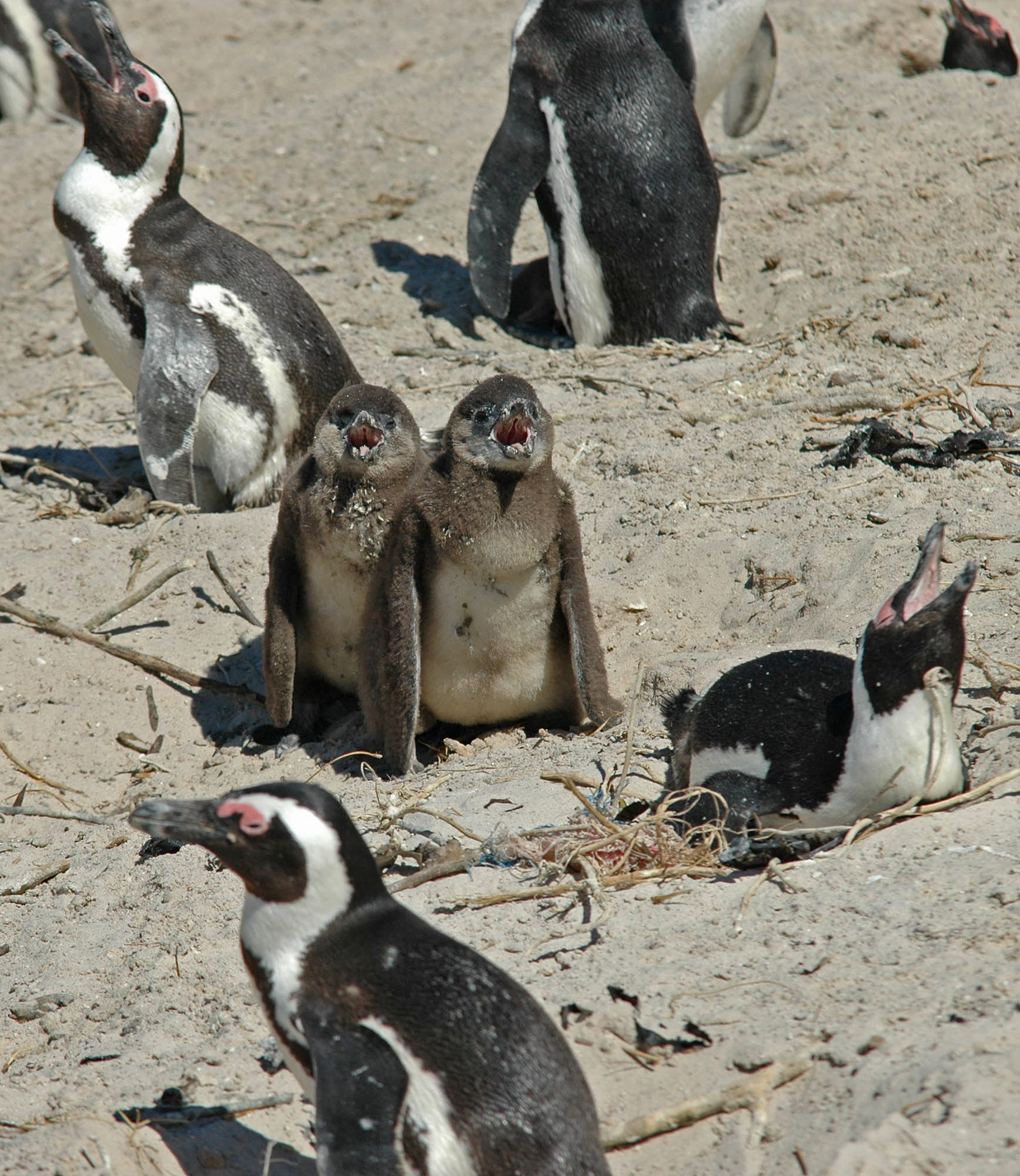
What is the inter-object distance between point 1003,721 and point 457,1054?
2000mm

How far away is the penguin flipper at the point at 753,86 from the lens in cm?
898

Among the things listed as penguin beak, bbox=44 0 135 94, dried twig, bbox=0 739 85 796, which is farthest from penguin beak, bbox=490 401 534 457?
penguin beak, bbox=44 0 135 94

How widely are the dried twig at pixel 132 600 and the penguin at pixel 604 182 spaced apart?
109 inches

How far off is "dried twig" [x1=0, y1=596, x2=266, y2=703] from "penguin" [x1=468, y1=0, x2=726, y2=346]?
3.17 m

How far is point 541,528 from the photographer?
4.07 metres

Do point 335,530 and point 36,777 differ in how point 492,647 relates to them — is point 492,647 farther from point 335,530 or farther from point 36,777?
point 36,777

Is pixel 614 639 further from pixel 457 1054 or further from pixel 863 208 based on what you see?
pixel 863 208

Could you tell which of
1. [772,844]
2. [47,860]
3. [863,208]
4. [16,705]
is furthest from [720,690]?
[863,208]

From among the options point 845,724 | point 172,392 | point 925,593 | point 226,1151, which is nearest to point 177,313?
point 172,392

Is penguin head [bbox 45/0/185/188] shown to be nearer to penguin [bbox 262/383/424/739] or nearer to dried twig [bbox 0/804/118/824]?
penguin [bbox 262/383/424/739]

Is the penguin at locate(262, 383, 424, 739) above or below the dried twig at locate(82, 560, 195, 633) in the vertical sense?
above

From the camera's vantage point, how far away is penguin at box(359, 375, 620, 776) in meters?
3.99

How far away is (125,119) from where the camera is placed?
20.6 feet

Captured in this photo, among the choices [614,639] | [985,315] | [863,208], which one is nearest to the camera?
[614,639]
